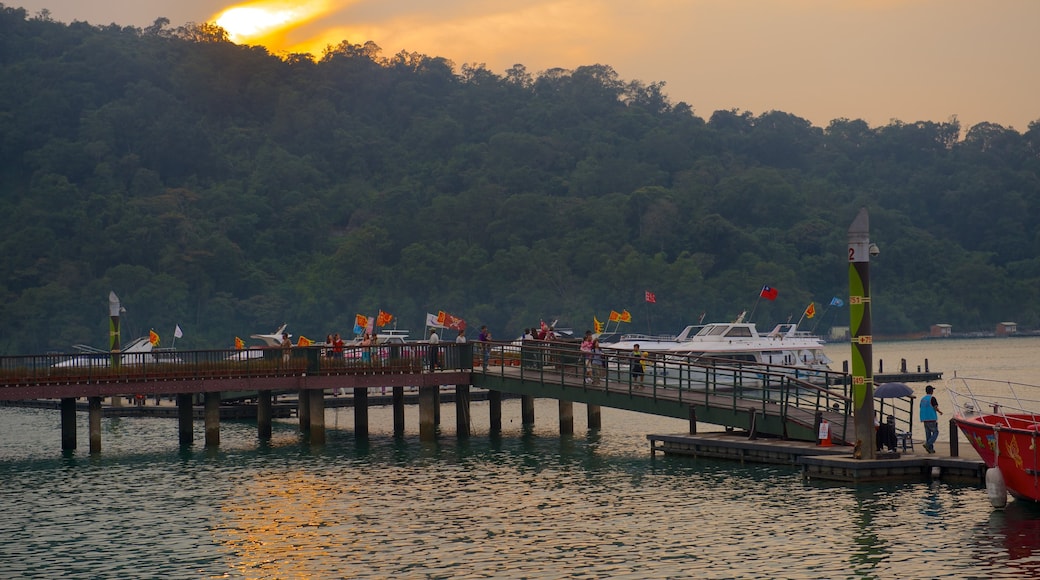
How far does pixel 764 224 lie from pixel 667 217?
1642 centimetres

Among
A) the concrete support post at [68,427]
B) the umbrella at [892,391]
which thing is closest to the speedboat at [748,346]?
the concrete support post at [68,427]

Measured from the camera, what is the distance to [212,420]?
170 ft

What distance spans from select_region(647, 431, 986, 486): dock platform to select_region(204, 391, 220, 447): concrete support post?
773 inches

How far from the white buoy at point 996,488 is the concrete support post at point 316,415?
2609 cm

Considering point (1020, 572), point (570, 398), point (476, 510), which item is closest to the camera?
point (1020, 572)

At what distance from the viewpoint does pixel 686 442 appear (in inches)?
1716

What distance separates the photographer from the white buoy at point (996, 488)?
105 ft

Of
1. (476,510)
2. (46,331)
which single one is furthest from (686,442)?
(46,331)

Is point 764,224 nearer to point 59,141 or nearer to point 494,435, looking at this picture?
point 59,141

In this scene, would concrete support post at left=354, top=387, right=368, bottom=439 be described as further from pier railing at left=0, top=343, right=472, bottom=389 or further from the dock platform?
the dock platform

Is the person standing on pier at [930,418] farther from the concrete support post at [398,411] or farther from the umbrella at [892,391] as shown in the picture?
the concrete support post at [398,411]

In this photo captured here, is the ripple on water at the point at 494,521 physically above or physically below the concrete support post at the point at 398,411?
below

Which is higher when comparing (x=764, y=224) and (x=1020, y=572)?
(x=764, y=224)

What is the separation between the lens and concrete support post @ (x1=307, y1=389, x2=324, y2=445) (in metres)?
51.6
